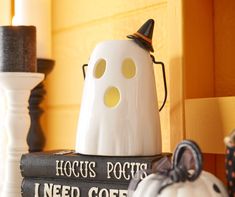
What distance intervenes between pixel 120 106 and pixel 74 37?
51 centimetres

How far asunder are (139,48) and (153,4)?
280 millimetres

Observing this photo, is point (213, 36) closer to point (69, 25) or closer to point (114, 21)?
point (114, 21)

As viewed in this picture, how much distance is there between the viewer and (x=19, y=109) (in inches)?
31.1

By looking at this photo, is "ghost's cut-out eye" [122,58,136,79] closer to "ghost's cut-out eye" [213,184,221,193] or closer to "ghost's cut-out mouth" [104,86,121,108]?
"ghost's cut-out mouth" [104,86,121,108]

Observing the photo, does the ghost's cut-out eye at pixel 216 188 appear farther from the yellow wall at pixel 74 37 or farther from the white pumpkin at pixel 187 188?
the yellow wall at pixel 74 37

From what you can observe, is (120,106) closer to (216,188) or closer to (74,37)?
(216,188)

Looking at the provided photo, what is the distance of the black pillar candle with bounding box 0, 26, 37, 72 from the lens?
0.78 metres

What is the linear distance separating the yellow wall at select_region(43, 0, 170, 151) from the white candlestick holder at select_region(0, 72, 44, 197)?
0.88 ft

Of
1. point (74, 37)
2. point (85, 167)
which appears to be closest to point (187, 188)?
point (85, 167)

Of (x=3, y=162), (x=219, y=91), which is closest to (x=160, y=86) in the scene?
(x=219, y=91)

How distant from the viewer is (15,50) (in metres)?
0.78

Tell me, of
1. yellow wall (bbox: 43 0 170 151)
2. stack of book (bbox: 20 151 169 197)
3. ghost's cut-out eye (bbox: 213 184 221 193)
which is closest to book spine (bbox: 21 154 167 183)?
stack of book (bbox: 20 151 169 197)

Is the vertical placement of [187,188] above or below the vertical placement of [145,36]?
below

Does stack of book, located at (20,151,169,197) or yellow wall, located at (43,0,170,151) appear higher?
yellow wall, located at (43,0,170,151)
